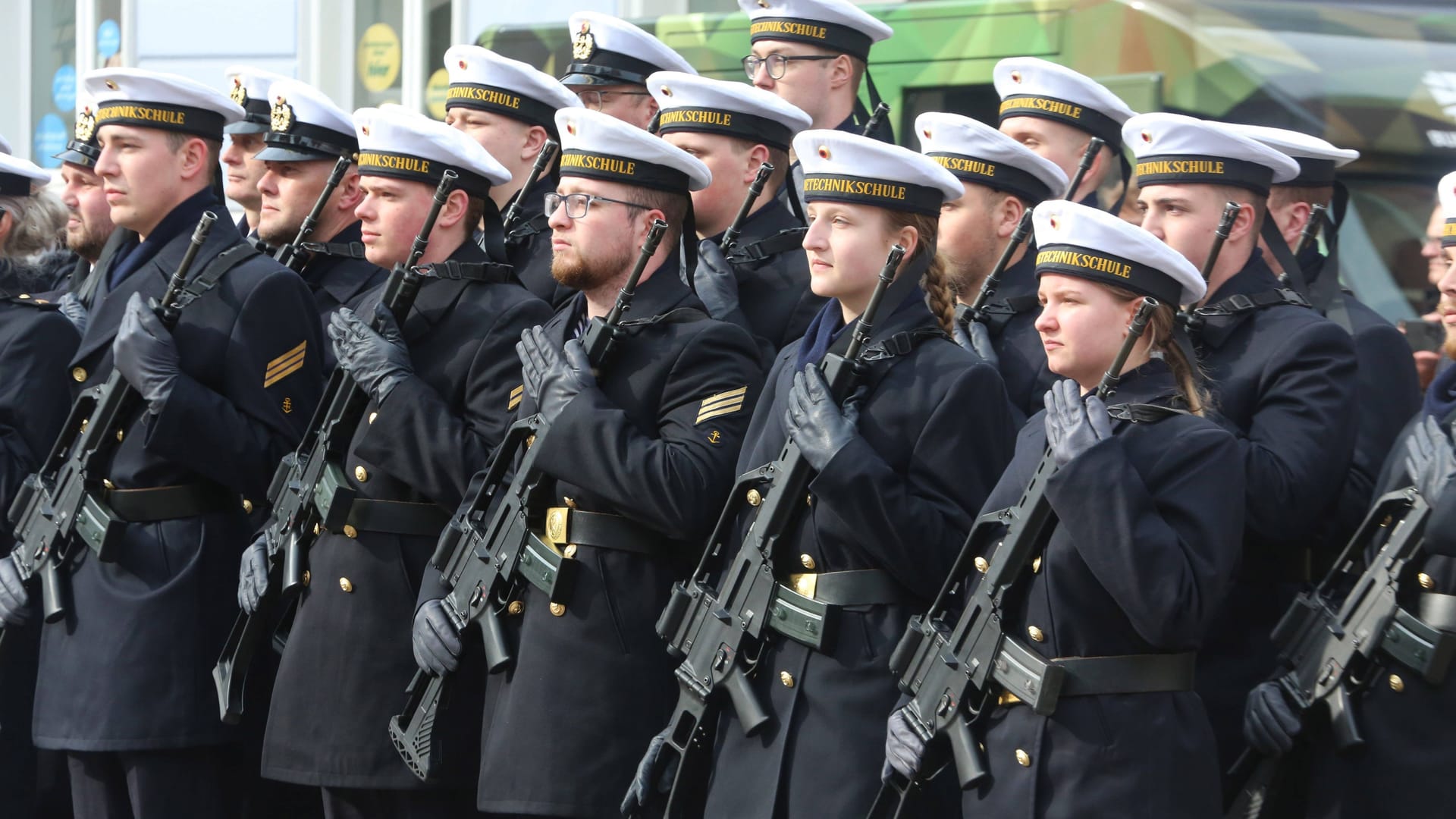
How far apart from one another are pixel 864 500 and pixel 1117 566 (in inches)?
24.6

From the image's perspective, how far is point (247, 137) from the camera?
7293mm

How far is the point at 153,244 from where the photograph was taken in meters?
6.11

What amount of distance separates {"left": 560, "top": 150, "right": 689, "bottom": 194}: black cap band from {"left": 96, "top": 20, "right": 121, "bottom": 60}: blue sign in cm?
1175

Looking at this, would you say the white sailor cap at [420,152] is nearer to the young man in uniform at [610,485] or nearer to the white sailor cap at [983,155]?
the young man in uniform at [610,485]

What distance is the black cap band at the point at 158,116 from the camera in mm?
6164

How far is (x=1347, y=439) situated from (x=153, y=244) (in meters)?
3.43

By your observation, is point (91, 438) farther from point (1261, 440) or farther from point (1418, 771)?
point (1418, 771)

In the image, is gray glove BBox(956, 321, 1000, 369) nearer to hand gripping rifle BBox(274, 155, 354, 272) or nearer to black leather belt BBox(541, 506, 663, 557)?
black leather belt BBox(541, 506, 663, 557)

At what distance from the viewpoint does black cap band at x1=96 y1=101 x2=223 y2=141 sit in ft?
20.2

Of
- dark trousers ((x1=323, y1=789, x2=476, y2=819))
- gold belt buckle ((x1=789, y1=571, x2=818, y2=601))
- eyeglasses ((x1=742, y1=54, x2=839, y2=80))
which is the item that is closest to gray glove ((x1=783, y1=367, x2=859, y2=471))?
gold belt buckle ((x1=789, y1=571, x2=818, y2=601))

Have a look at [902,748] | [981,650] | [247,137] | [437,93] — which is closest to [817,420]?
[981,650]

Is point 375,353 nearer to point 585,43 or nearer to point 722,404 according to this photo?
point 722,404

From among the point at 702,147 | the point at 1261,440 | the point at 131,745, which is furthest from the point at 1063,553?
the point at 131,745

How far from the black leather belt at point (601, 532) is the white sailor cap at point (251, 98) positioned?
2730 mm
